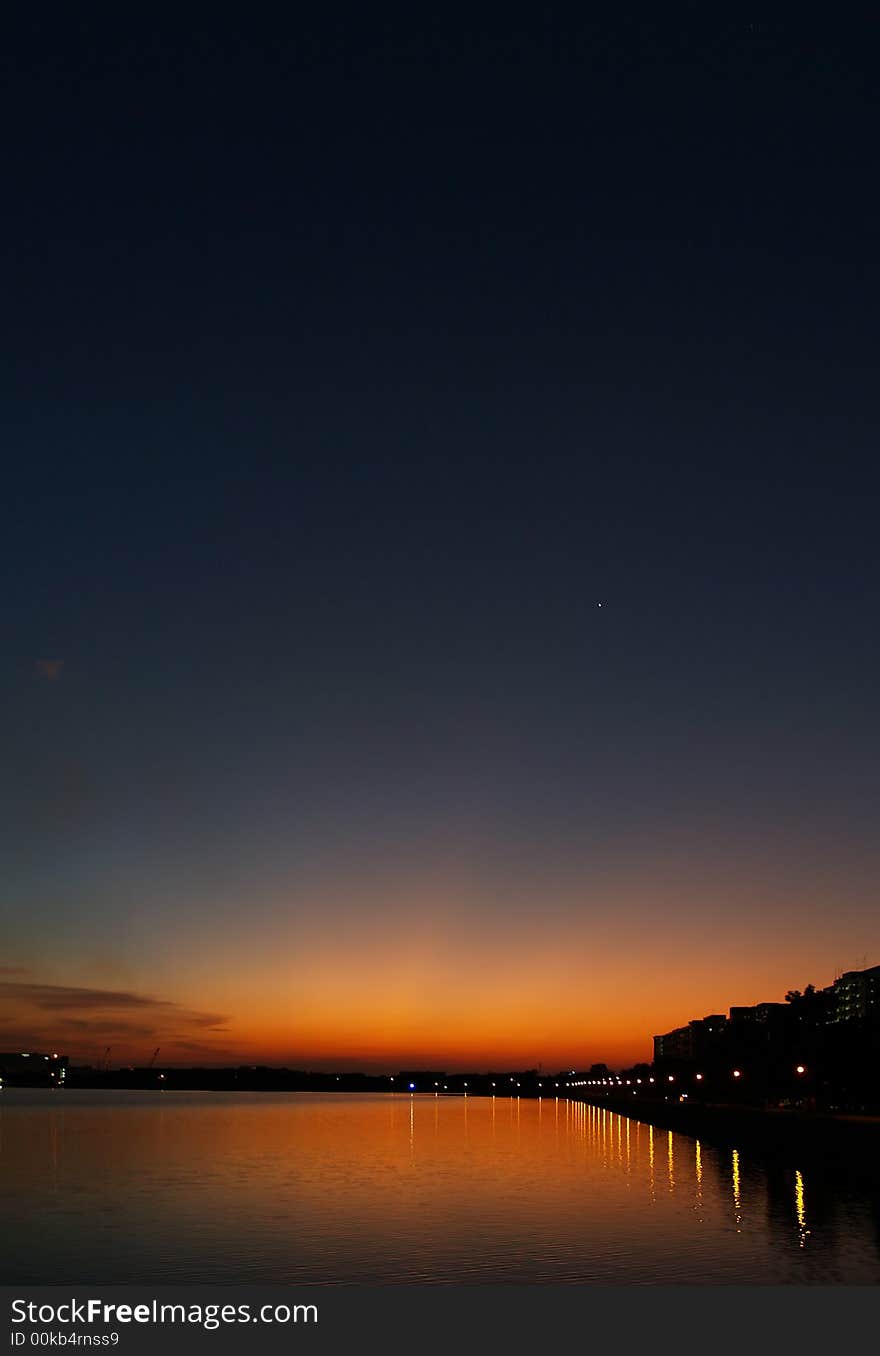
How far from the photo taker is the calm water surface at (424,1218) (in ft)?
130

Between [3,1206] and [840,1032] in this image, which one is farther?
[840,1032]

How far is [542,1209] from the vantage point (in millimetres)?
57125

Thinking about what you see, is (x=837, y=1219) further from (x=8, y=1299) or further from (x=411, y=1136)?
(x=411, y=1136)

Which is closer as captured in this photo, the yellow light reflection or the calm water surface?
the calm water surface

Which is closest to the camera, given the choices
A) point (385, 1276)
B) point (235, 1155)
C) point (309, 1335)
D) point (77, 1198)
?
point (309, 1335)

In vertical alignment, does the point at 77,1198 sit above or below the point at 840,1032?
below

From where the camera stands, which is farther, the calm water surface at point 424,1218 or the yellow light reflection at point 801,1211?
the yellow light reflection at point 801,1211

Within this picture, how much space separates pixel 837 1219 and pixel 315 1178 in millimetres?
33037

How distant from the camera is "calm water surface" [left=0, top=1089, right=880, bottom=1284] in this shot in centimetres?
3959

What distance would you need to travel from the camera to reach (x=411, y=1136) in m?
134

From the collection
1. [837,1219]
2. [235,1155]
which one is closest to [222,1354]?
[837,1219]

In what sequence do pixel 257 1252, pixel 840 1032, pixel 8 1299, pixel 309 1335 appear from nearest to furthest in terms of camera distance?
pixel 309 1335, pixel 8 1299, pixel 257 1252, pixel 840 1032

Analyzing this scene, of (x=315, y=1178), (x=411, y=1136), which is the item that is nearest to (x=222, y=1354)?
(x=315, y=1178)

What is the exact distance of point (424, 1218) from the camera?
53000 millimetres
